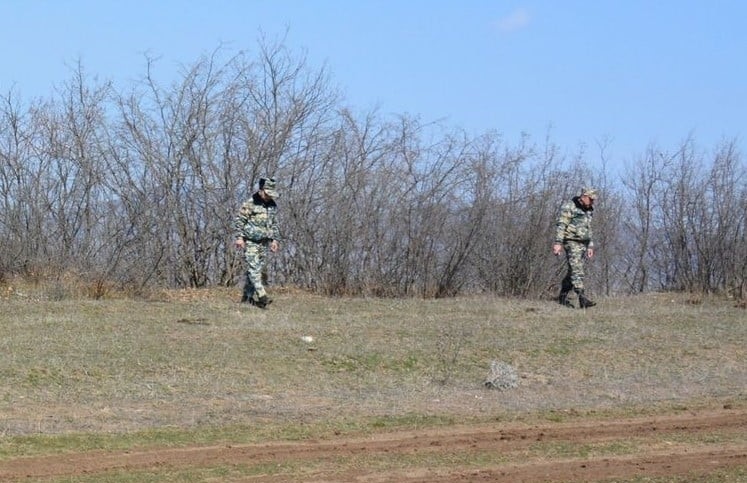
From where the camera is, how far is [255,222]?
59.2ft

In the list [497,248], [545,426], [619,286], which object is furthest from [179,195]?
[545,426]

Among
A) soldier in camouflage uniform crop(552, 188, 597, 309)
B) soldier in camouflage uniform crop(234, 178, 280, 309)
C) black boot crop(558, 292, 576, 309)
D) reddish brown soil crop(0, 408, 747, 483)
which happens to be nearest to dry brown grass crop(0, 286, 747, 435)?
black boot crop(558, 292, 576, 309)

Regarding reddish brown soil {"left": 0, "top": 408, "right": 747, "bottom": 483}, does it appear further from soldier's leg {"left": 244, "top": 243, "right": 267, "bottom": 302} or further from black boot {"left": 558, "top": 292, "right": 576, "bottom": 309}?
black boot {"left": 558, "top": 292, "right": 576, "bottom": 309}

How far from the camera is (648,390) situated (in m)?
13.8

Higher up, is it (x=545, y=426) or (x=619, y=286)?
(x=619, y=286)

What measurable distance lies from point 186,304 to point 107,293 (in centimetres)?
181

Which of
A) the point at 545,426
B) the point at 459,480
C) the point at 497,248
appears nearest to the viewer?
the point at 459,480

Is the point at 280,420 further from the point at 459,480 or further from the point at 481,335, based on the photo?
the point at 481,335

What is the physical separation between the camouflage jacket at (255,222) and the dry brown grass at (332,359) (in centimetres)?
111

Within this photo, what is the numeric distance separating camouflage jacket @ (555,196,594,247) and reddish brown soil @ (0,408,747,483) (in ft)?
26.7

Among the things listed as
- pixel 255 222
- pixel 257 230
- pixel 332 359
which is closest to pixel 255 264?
pixel 257 230

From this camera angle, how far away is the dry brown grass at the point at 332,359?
11.9 m

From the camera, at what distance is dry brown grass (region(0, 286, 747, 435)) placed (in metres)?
11.9

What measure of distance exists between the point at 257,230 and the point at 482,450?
8.65 meters
